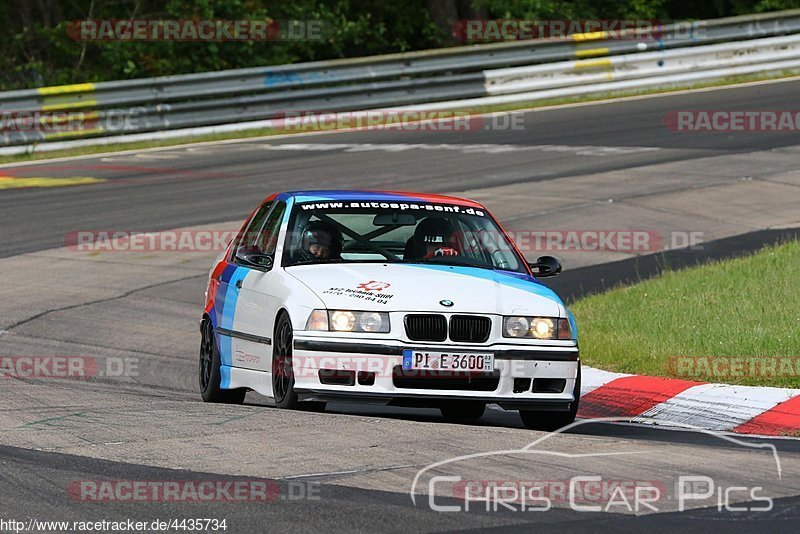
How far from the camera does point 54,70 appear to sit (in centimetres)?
3281

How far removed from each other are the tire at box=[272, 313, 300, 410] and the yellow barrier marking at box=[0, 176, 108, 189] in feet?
42.9

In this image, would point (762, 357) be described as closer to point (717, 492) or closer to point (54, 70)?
point (717, 492)

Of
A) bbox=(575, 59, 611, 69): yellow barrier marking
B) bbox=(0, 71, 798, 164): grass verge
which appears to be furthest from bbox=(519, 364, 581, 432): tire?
bbox=(575, 59, 611, 69): yellow barrier marking

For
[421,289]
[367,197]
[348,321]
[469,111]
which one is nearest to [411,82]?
[469,111]

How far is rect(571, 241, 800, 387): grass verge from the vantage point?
10.8m

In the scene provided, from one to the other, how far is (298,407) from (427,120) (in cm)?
1862

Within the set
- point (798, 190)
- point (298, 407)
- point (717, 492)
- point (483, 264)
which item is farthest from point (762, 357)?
point (798, 190)

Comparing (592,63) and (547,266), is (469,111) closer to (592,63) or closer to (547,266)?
(592,63)

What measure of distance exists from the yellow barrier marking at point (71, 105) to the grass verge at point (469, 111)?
68 cm

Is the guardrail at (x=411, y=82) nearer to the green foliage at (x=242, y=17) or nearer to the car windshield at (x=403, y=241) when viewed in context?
the green foliage at (x=242, y=17)

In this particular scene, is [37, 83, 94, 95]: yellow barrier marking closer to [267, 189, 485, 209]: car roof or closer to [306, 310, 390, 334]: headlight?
[267, 189, 485, 209]: car roof

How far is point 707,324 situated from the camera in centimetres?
1213

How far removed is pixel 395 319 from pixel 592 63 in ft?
67.3

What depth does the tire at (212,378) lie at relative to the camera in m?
10.7
